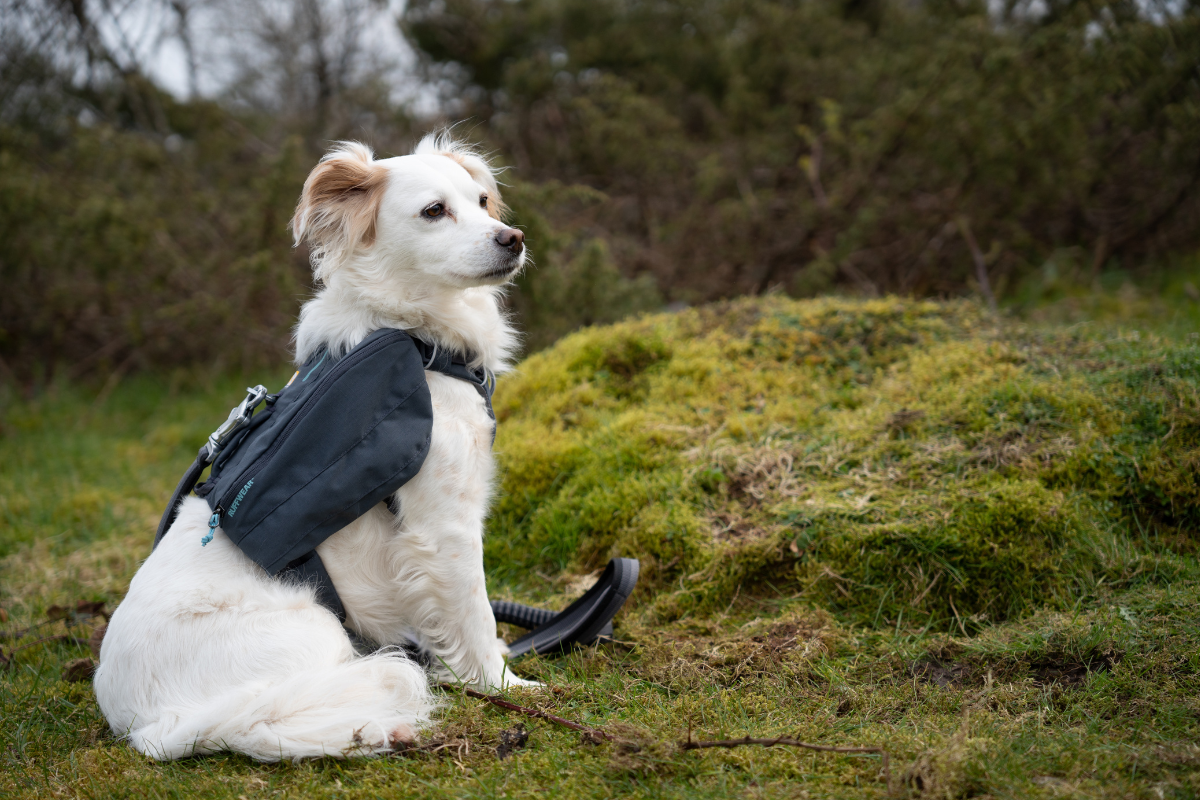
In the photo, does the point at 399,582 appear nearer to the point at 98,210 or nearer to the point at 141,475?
the point at 141,475

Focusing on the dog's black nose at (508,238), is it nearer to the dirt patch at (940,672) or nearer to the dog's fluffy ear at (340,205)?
the dog's fluffy ear at (340,205)

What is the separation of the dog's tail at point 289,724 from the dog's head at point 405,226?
4.24 feet

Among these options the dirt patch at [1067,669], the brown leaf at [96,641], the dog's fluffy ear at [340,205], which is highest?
the dog's fluffy ear at [340,205]

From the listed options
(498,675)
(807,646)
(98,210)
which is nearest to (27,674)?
(498,675)

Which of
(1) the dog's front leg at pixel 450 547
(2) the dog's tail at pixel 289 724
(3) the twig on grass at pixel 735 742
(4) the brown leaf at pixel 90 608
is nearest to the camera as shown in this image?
(3) the twig on grass at pixel 735 742

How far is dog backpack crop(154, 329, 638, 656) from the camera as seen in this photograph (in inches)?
90.0

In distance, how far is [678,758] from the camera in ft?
6.59

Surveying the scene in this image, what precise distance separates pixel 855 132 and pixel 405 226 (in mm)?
5113

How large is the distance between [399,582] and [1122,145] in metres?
6.73

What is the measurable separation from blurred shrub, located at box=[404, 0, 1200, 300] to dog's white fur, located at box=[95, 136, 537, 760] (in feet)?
11.0

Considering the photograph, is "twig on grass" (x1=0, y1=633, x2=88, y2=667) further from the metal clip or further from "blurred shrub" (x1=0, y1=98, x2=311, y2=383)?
"blurred shrub" (x1=0, y1=98, x2=311, y2=383)

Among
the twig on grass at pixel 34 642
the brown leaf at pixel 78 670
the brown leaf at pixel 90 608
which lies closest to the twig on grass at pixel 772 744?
the brown leaf at pixel 78 670

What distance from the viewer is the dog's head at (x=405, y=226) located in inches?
104

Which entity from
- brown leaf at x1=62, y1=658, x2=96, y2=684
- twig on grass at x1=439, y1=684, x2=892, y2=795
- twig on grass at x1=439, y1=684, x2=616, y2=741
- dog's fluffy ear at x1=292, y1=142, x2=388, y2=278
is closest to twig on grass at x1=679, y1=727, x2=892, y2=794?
twig on grass at x1=439, y1=684, x2=892, y2=795
